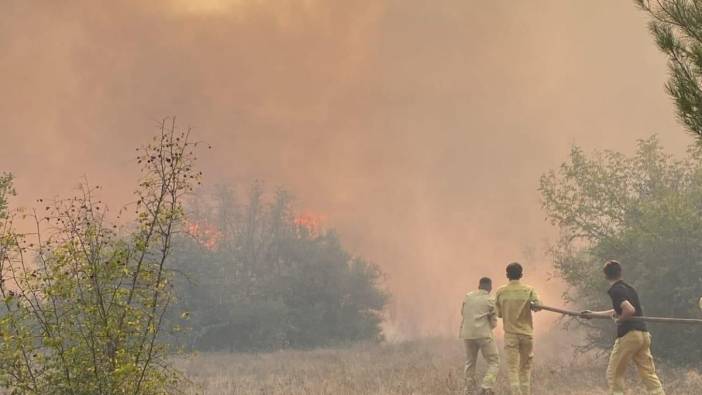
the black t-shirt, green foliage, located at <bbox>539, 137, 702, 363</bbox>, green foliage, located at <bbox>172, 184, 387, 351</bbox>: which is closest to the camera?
the black t-shirt

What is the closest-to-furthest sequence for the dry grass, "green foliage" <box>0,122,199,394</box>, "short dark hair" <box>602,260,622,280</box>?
"green foliage" <box>0,122,199,394</box> < "short dark hair" <box>602,260,622,280</box> < the dry grass

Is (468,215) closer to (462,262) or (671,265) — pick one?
(462,262)

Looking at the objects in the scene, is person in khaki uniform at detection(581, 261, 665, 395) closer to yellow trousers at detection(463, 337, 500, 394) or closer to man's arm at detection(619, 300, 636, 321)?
man's arm at detection(619, 300, 636, 321)

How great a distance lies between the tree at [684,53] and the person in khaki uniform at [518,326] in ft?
12.7

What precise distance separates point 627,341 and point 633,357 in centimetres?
32

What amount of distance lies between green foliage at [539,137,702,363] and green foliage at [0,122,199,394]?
1388 centimetres

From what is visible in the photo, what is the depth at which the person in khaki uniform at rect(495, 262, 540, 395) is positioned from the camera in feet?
33.2

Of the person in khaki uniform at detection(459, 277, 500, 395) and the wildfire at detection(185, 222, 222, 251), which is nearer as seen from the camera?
the person in khaki uniform at detection(459, 277, 500, 395)

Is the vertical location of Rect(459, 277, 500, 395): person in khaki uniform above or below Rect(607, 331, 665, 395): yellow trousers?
above

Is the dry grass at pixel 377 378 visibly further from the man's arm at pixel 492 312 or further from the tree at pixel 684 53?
Answer: the tree at pixel 684 53

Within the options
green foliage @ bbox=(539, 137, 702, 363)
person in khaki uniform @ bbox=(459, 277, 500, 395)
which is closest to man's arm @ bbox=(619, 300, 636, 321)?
person in khaki uniform @ bbox=(459, 277, 500, 395)

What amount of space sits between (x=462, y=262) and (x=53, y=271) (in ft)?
351

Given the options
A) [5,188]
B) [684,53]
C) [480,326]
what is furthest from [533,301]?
[5,188]

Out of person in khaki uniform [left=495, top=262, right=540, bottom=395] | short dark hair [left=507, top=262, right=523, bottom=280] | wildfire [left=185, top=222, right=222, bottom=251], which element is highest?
wildfire [left=185, top=222, right=222, bottom=251]
